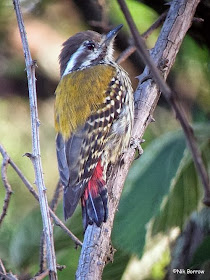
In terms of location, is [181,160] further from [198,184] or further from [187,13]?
[187,13]

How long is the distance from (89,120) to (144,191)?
2.10ft

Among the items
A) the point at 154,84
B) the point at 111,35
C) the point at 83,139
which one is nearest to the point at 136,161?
the point at 83,139

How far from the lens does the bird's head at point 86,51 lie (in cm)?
404

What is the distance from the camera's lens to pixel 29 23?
4676 millimetres

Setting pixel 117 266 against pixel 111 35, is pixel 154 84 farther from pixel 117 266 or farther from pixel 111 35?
pixel 117 266

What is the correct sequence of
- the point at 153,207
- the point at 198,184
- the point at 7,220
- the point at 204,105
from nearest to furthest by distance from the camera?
the point at 153,207
the point at 198,184
the point at 204,105
the point at 7,220

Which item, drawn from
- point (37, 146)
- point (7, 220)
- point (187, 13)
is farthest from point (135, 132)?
point (7, 220)

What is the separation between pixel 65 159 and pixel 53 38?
167 cm

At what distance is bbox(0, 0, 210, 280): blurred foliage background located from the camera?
307 cm

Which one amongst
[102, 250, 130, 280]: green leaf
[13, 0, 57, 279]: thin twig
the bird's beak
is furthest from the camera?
the bird's beak

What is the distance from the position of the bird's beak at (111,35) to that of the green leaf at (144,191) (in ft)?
3.12

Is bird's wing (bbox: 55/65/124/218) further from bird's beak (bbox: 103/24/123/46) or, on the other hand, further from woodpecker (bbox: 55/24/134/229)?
bird's beak (bbox: 103/24/123/46)

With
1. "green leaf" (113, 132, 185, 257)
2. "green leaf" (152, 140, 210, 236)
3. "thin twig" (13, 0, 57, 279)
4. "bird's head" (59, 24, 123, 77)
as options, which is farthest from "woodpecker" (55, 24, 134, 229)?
"thin twig" (13, 0, 57, 279)

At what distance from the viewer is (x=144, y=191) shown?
3.05m
